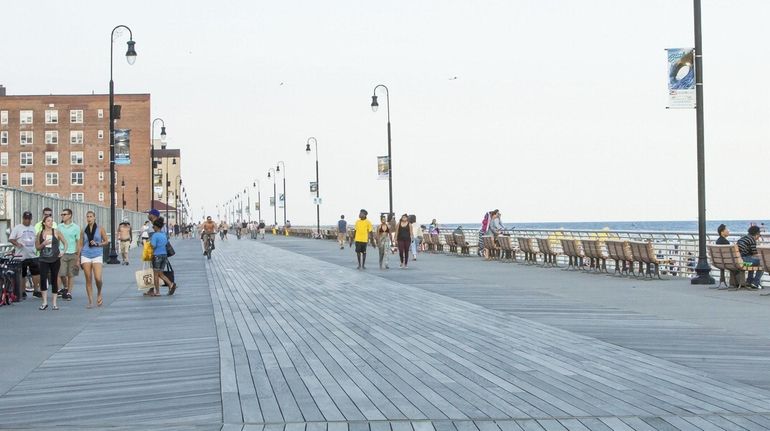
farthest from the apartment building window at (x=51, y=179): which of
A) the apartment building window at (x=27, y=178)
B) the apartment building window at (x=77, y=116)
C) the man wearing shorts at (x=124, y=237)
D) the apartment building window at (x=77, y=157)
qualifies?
the man wearing shorts at (x=124, y=237)

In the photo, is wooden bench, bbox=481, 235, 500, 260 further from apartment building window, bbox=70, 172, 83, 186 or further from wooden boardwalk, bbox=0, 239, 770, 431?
apartment building window, bbox=70, 172, 83, 186

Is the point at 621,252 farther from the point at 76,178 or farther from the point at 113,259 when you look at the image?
the point at 76,178

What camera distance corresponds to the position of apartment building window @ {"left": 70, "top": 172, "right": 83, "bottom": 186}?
115 metres

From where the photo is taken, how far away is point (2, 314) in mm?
17250

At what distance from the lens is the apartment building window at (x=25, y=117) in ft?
376

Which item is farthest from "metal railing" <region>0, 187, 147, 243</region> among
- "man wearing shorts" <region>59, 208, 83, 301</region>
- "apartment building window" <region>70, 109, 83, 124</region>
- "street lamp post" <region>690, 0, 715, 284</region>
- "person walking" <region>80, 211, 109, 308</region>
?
"apartment building window" <region>70, 109, 83, 124</region>

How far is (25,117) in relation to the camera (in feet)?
376

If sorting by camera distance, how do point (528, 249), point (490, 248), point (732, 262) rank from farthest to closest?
point (490, 248) < point (528, 249) < point (732, 262)

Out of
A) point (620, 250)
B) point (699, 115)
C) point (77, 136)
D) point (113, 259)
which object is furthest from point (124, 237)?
point (77, 136)

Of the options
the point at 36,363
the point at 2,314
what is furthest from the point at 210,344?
the point at 2,314

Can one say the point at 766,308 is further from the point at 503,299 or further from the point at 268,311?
the point at 268,311

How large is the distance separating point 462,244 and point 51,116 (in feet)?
273

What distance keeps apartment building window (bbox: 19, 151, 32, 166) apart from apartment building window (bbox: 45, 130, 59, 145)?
249 cm

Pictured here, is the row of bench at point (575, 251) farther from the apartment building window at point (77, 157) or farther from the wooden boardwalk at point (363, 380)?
the apartment building window at point (77, 157)
